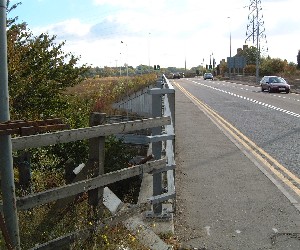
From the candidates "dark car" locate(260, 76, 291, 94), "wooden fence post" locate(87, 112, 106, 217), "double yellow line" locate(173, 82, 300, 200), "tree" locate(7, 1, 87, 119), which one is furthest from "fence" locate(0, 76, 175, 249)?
"dark car" locate(260, 76, 291, 94)

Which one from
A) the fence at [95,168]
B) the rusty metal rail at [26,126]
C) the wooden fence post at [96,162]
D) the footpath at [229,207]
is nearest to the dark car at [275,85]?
the footpath at [229,207]

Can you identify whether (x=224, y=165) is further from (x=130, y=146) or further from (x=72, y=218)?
(x=72, y=218)

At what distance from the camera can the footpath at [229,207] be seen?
5094mm

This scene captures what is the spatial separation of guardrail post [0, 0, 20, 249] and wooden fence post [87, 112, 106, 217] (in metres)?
1.06

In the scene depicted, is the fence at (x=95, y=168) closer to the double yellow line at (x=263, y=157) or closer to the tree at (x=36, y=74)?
the double yellow line at (x=263, y=157)

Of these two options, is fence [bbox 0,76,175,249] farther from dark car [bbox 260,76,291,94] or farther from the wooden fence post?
dark car [bbox 260,76,291,94]

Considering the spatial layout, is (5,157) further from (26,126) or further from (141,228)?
(141,228)

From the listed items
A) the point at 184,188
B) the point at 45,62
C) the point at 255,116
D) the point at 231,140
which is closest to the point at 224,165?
the point at 184,188

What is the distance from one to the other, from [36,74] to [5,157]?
11498 mm

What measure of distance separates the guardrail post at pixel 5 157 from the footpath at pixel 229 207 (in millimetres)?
2065

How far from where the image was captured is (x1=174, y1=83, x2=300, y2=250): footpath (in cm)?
509

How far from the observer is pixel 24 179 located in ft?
16.9

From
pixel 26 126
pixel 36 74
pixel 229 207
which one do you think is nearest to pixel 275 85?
pixel 36 74

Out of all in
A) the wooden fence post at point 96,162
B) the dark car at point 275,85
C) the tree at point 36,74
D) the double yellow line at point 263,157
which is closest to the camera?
the wooden fence post at point 96,162
